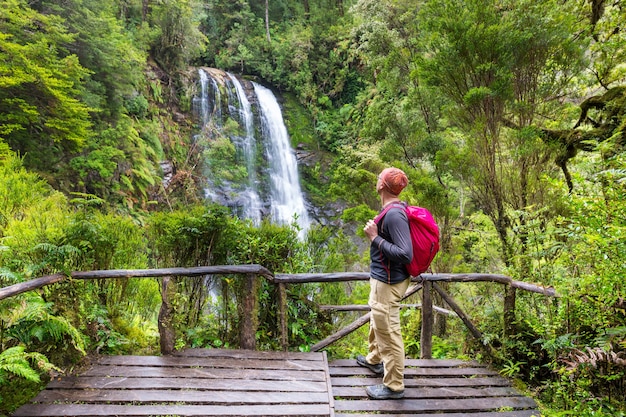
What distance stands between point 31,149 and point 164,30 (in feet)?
30.3

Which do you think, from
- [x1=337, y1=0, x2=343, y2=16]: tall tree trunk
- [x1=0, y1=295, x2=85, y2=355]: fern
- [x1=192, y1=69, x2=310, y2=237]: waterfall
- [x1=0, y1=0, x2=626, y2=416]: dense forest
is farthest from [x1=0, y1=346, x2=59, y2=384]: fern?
[x1=337, y1=0, x2=343, y2=16]: tall tree trunk

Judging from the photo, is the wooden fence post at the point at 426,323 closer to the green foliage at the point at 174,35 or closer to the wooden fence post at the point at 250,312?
the wooden fence post at the point at 250,312

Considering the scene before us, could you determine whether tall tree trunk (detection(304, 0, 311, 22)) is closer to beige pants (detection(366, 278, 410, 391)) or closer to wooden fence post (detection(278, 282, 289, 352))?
wooden fence post (detection(278, 282, 289, 352))

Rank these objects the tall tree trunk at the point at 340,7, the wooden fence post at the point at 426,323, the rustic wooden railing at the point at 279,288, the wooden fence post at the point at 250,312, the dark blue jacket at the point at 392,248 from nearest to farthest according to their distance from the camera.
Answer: the dark blue jacket at the point at 392,248 → the rustic wooden railing at the point at 279,288 → the wooden fence post at the point at 250,312 → the wooden fence post at the point at 426,323 → the tall tree trunk at the point at 340,7

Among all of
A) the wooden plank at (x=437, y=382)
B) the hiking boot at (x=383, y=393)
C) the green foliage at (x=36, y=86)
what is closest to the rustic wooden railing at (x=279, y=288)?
the wooden plank at (x=437, y=382)

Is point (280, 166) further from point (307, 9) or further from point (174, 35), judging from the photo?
point (307, 9)

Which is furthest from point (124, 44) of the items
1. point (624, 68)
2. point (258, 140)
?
point (624, 68)

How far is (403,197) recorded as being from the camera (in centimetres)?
764

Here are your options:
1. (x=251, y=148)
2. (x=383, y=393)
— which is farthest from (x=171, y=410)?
(x=251, y=148)

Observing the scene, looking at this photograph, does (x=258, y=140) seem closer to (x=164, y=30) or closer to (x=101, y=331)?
(x=164, y=30)

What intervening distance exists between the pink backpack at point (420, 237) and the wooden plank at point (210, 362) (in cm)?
153

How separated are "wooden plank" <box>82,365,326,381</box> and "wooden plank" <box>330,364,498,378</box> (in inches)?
10.7

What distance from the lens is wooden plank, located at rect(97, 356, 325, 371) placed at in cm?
343

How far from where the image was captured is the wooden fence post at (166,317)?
3621mm
